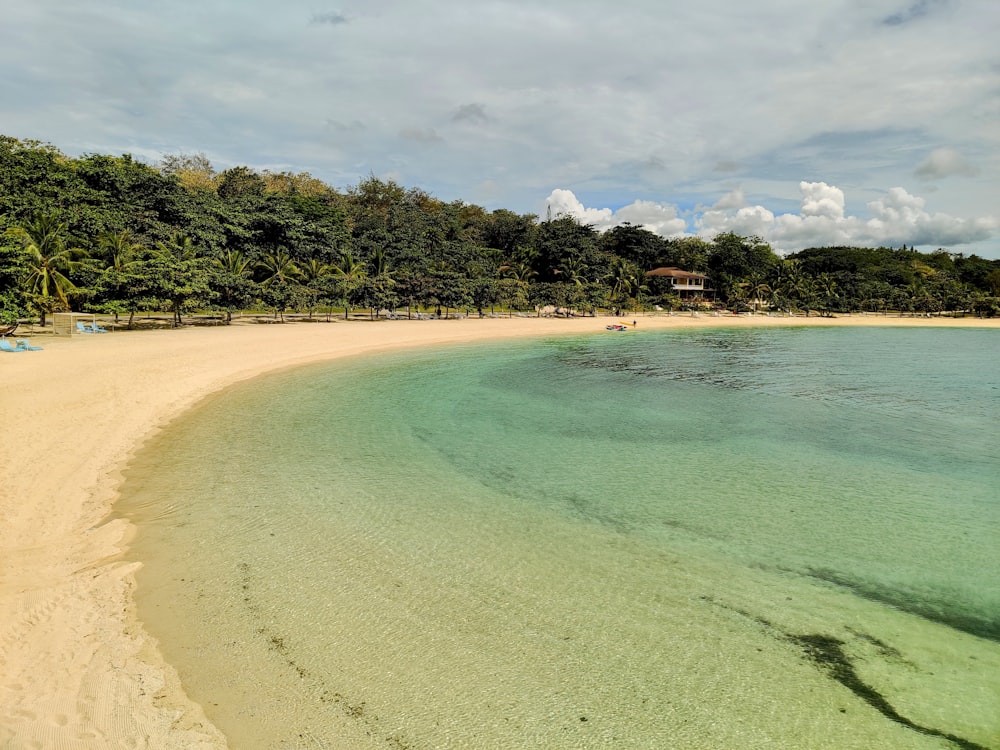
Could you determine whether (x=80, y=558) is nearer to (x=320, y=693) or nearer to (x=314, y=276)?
(x=320, y=693)

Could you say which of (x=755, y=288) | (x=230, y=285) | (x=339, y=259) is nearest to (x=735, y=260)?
(x=755, y=288)

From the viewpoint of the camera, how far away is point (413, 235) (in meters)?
60.2

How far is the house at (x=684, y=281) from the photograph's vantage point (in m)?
74.1

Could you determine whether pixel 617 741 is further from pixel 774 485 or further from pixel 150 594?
pixel 774 485

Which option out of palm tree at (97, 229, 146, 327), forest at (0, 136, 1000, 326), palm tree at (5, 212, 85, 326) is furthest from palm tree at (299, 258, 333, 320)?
palm tree at (5, 212, 85, 326)

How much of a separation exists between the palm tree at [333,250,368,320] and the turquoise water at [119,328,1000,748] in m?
27.3

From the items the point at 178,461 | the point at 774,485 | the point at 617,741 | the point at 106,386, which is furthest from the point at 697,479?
the point at 106,386

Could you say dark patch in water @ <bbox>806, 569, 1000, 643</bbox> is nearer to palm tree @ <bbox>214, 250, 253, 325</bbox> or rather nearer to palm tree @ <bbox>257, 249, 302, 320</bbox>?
palm tree @ <bbox>214, 250, 253, 325</bbox>

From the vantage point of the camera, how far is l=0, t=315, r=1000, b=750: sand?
13.8 feet

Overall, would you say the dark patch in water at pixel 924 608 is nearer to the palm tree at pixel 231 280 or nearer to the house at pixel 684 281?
the palm tree at pixel 231 280

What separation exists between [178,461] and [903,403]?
72.6 feet

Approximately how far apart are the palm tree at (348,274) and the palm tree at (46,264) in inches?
649

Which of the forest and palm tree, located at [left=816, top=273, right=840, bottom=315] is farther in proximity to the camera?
palm tree, located at [left=816, top=273, right=840, bottom=315]

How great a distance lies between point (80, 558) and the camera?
22.1 ft
